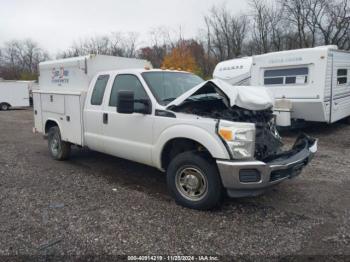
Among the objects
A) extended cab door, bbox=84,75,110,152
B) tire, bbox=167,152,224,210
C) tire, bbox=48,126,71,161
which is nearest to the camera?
tire, bbox=167,152,224,210

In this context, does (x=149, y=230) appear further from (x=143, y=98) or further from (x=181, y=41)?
(x=181, y=41)

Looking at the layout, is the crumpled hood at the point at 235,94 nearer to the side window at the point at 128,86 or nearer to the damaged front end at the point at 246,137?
the damaged front end at the point at 246,137

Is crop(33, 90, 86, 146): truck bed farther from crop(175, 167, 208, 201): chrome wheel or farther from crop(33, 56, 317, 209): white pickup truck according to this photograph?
crop(175, 167, 208, 201): chrome wheel

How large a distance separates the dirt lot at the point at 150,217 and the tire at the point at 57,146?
28.9 inches

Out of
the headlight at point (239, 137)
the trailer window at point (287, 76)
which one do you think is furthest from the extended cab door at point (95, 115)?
the trailer window at point (287, 76)

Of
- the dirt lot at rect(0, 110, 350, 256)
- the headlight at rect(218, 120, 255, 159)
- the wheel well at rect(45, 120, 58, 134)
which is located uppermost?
the headlight at rect(218, 120, 255, 159)

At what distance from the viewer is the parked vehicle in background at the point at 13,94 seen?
1094 inches

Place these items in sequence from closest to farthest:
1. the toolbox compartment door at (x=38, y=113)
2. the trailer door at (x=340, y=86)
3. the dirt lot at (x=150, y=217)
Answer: the dirt lot at (x=150, y=217) < the toolbox compartment door at (x=38, y=113) < the trailer door at (x=340, y=86)

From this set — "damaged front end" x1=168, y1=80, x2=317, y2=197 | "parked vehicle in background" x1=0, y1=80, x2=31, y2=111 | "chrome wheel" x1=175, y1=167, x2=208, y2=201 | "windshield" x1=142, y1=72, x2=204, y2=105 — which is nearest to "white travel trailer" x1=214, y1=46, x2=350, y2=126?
"windshield" x1=142, y1=72, x2=204, y2=105

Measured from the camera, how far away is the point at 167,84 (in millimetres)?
5359

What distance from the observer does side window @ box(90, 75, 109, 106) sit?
232 inches

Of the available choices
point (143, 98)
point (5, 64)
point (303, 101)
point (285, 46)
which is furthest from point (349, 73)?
point (5, 64)

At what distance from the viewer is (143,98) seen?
5.08 m

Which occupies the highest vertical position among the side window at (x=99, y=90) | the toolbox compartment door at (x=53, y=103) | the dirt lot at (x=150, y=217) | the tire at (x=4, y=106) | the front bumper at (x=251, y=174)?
the side window at (x=99, y=90)
